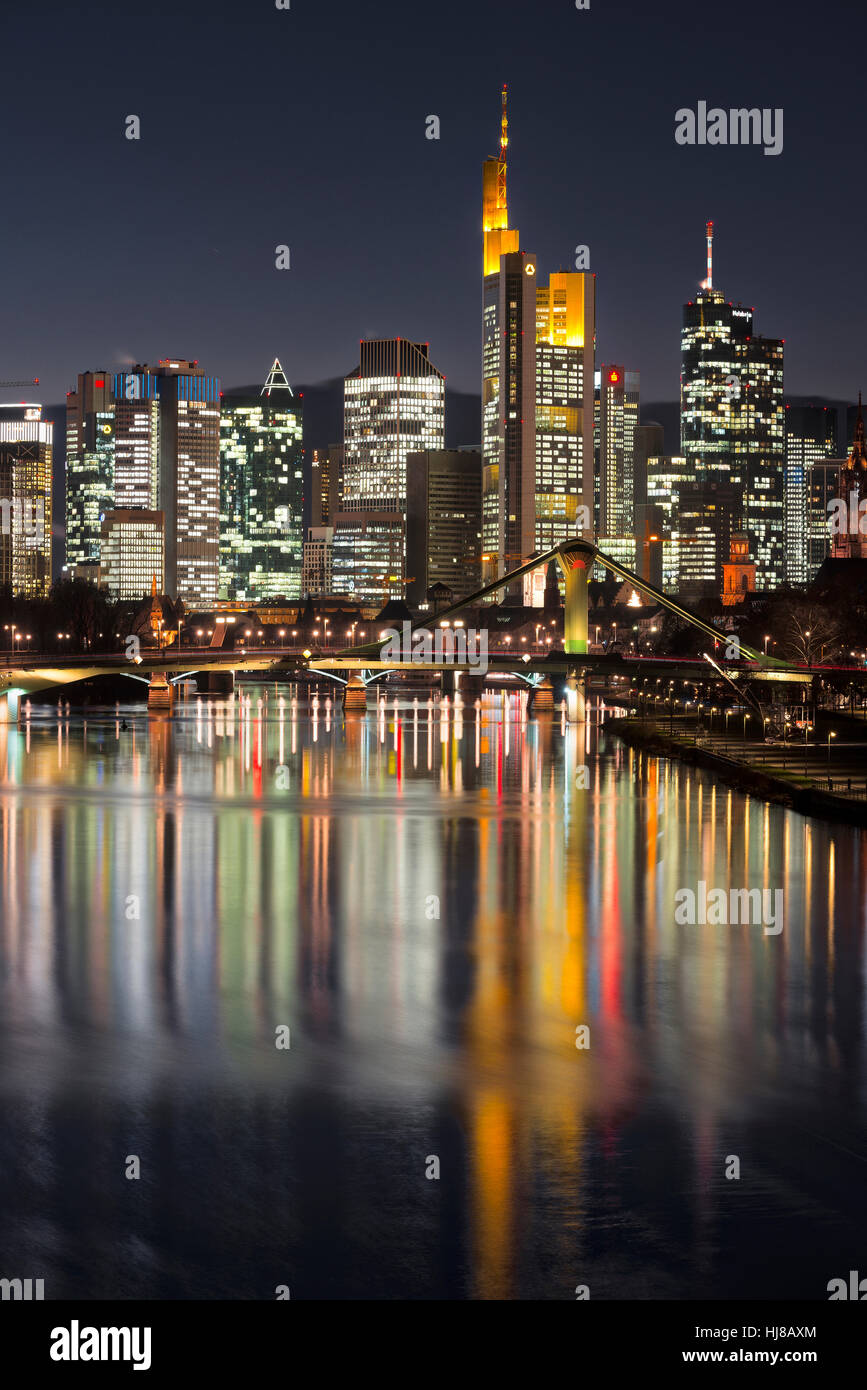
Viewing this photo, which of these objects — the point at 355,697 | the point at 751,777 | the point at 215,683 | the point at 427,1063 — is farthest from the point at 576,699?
the point at 427,1063

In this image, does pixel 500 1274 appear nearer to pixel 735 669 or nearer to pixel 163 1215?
pixel 163 1215

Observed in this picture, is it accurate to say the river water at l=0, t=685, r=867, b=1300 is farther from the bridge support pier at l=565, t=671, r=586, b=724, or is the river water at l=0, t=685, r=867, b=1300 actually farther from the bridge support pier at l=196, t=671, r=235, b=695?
the bridge support pier at l=196, t=671, r=235, b=695

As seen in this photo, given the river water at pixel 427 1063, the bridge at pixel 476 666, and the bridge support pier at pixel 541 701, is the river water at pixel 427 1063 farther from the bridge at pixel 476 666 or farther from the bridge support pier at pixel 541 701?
the bridge support pier at pixel 541 701

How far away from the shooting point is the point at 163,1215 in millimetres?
15297

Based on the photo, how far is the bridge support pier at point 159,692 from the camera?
11281 centimetres

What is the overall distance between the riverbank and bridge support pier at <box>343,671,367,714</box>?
29.3 m

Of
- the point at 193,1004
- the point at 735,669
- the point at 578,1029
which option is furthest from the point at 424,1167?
the point at 735,669

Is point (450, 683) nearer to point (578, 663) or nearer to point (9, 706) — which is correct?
point (578, 663)

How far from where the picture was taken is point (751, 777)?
59469mm

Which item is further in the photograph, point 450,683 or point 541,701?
point 450,683

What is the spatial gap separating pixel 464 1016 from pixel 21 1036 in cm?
631

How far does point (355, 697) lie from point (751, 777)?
61.7m

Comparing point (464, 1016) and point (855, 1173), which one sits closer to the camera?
point (855, 1173)

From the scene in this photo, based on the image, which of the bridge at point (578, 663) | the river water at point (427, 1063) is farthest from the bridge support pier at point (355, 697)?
the river water at point (427, 1063)
